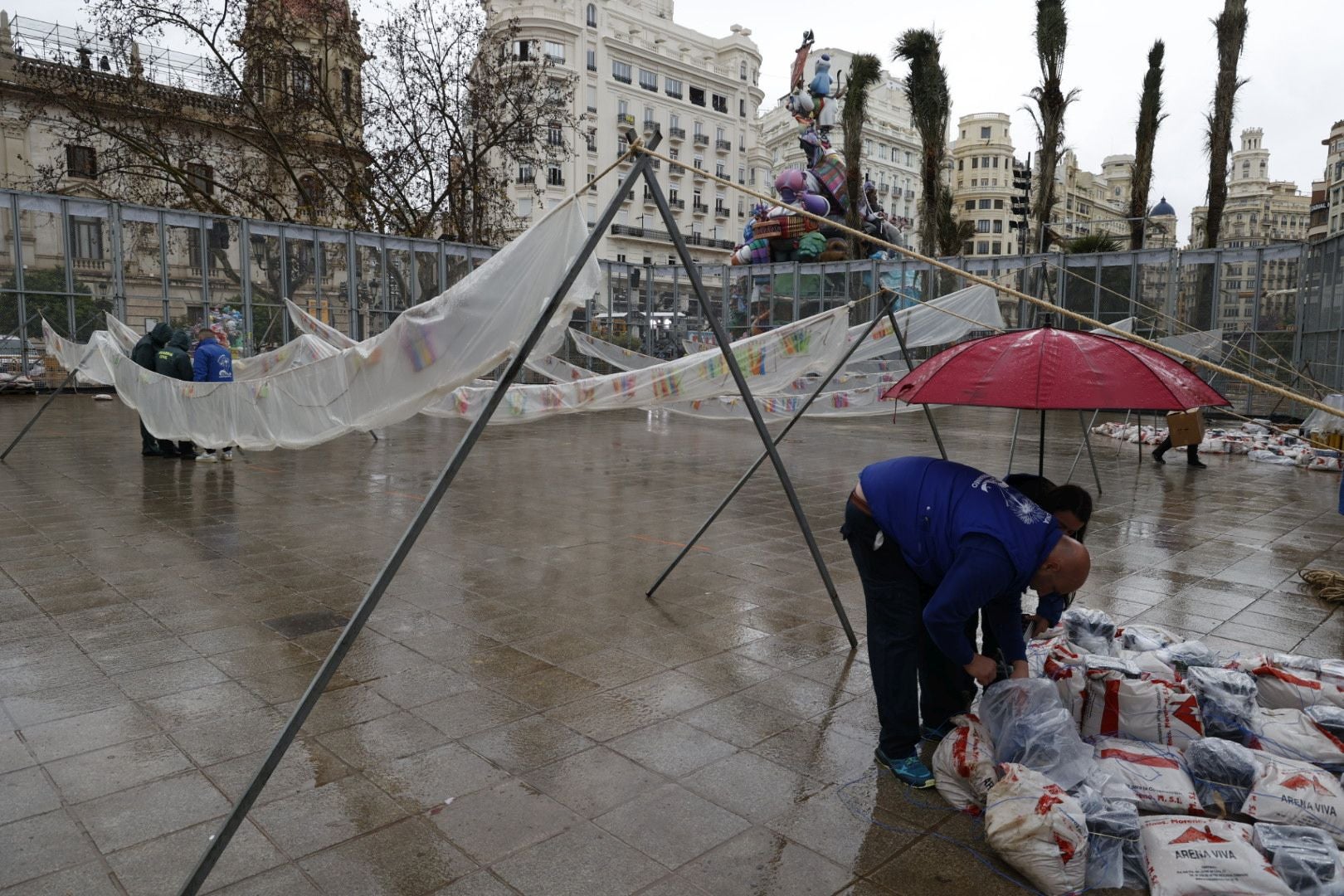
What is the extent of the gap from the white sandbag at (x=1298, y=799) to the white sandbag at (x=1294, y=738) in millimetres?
179

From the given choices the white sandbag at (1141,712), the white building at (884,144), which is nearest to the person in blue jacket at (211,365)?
the white sandbag at (1141,712)

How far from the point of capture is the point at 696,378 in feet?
22.5


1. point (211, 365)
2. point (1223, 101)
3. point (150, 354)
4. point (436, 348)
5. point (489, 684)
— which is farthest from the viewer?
point (1223, 101)

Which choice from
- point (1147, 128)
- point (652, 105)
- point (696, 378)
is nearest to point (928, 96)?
point (1147, 128)

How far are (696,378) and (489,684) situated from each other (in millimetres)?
3339

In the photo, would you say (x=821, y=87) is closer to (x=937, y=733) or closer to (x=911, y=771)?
(x=937, y=733)

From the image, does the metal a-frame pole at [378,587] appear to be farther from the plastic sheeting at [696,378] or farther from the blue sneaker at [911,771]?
the plastic sheeting at [696,378]

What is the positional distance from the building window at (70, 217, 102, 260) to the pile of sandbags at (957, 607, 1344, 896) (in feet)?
78.1

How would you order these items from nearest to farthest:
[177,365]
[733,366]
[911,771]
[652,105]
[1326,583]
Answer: [911,771], [733,366], [1326,583], [177,365], [652,105]

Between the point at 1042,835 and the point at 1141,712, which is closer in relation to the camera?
the point at 1042,835

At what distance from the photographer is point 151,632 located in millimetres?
4820

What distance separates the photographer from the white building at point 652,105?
2389 inches

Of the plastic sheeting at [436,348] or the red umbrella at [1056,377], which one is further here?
the plastic sheeting at [436,348]

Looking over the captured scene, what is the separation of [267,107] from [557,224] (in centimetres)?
2361
